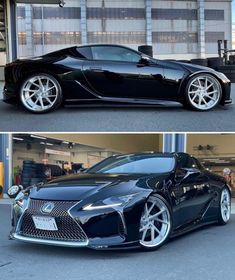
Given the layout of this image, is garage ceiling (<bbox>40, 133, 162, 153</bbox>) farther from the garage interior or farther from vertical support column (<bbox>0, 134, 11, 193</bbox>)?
vertical support column (<bbox>0, 134, 11, 193</bbox>)

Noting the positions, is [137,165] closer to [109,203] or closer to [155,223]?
[155,223]

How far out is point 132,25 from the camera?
26.8m

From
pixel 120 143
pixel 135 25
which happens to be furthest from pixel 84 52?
pixel 135 25

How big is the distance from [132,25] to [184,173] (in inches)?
869

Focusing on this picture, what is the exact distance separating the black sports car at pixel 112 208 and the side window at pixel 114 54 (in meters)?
2.52

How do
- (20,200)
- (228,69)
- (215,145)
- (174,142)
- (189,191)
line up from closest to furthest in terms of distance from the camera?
(20,200)
(189,191)
(174,142)
(228,69)
(215,145)

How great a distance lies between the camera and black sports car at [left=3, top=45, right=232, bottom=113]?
767 cm

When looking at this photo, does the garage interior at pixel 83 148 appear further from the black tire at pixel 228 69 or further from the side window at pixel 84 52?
the side window at pixel 84 52

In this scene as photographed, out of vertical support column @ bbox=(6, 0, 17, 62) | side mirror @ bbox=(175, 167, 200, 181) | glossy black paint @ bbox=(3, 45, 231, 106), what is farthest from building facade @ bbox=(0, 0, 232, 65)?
side mirror @ bbox=(175, 167, 200, 181)

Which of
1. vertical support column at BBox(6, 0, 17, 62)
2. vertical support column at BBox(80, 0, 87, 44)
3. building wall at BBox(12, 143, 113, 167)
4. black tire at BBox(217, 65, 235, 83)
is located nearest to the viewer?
black tire at BBox(217, 65, 235, 83)

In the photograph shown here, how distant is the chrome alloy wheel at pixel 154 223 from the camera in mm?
4914

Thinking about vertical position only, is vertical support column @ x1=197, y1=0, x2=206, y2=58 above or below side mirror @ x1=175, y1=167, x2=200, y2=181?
above

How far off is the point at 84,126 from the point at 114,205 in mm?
2949

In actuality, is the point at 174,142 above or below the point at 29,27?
below
